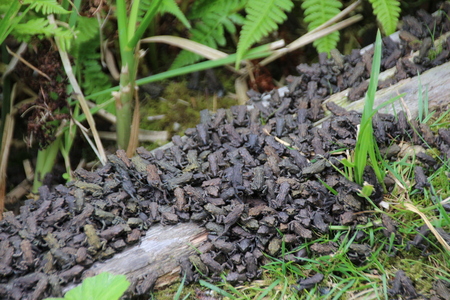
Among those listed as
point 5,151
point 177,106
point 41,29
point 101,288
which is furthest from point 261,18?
point 5,151

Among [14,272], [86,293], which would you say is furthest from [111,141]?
[86,293]

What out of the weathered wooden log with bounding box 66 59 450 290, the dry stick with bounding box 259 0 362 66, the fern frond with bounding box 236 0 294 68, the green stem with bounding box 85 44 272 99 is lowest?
the weathered wooden log with bounding box 66 59 450 290

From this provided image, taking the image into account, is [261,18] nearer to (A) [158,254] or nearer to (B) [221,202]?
(B) [221,202]

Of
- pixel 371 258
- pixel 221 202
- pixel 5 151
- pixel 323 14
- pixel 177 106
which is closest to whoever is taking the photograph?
pixel 371 258

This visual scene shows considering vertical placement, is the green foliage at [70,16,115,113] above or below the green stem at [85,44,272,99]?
above

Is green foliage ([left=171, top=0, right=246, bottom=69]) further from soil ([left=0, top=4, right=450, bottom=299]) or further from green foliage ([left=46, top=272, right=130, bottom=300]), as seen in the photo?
green foliage ([left=46, top=272, right=130, bottom=300])

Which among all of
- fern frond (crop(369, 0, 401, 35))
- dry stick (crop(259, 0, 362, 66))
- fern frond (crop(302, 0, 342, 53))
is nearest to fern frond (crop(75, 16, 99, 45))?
dry stick (crop(259, 0, 362, 66))
